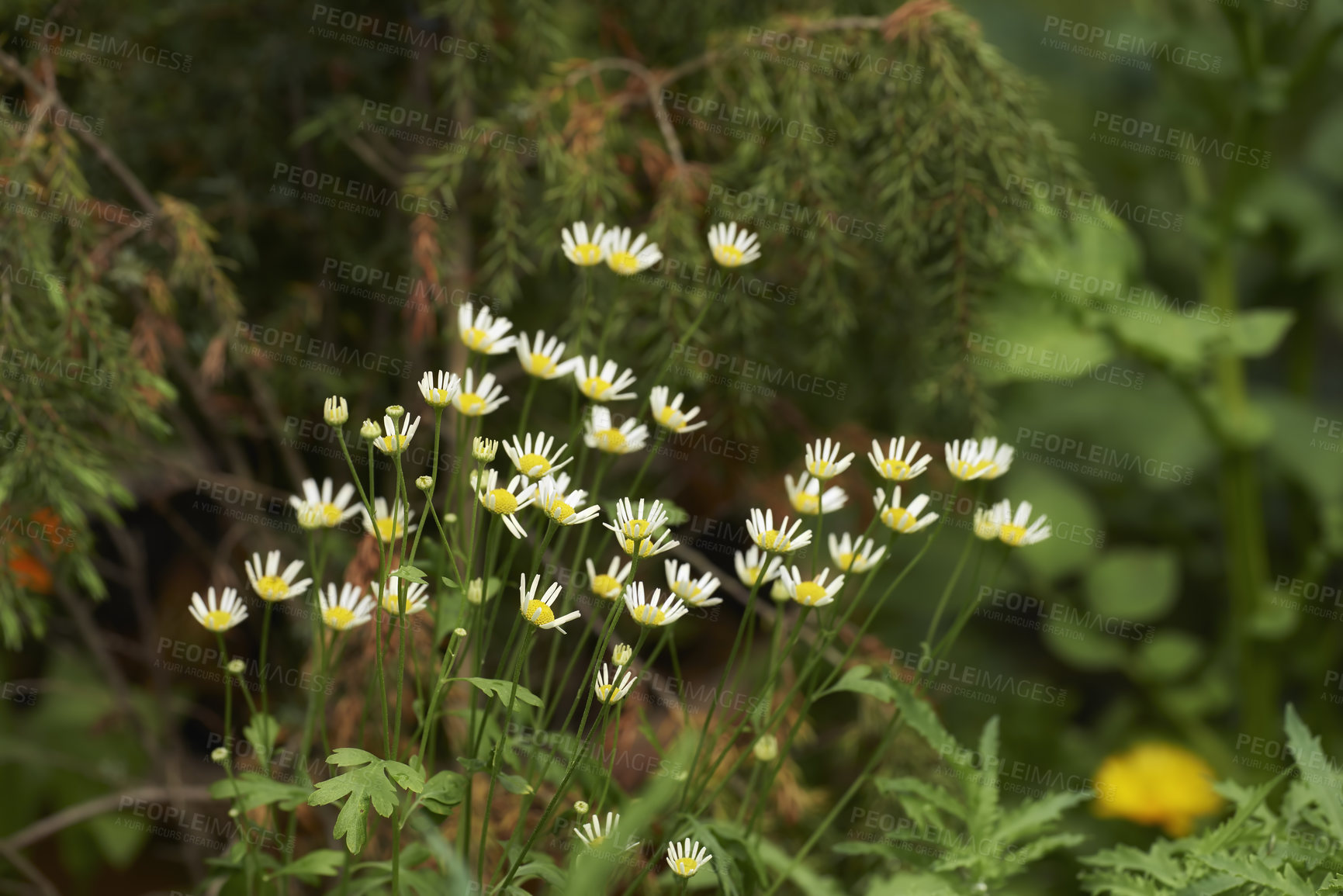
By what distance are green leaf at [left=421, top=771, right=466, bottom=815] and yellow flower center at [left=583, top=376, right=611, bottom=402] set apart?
0.27 m

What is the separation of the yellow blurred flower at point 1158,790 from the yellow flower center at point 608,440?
Result: 935 millimetres

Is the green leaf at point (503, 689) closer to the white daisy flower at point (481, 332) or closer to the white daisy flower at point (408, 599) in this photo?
the white daisy flower at point (408, 599)

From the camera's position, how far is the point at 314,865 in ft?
2.39

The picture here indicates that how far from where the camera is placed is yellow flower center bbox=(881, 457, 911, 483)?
702mm

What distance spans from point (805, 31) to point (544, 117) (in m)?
0.27

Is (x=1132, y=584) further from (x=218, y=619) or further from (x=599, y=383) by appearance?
(x=218, y=619)

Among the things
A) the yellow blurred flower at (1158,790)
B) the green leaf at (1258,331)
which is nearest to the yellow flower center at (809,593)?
the green leaf at (1258,331)

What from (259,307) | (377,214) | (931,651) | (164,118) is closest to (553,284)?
(377,214)

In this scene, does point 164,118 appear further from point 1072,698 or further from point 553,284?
point 1072,698

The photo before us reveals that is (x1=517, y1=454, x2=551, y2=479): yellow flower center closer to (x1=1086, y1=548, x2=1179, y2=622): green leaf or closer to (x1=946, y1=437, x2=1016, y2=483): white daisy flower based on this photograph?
(x1=946, y1=437, x2=1016, y2=483): white daisy flower

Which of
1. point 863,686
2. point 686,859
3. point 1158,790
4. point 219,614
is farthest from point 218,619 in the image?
point 1158,790

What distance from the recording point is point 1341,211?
1.58 meters

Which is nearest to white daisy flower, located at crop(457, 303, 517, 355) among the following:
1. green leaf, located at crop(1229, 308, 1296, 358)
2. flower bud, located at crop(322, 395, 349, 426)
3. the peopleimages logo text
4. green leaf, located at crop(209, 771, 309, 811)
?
flower bud, located at crop(322, 395, 349, 426)

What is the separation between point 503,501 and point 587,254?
0.79ft
